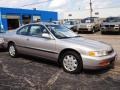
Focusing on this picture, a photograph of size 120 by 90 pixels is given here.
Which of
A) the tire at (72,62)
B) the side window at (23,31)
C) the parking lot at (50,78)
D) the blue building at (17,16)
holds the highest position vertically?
the blue building at (17,16)

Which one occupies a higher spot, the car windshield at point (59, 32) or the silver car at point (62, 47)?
the car windshield at point (59, 32)

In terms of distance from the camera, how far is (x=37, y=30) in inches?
289

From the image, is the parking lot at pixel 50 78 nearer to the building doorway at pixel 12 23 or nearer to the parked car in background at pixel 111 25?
the parked car in background at pixel 111 25

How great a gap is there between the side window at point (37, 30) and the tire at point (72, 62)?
126 cm

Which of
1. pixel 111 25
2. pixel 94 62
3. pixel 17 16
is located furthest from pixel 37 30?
pixel 17 16

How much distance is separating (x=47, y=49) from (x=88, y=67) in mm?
1569

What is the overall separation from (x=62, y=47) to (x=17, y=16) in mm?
31230

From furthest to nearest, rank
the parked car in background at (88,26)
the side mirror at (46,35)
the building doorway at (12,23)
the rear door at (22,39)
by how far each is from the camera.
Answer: the building doorway at (12,23)
the parked car in background at (88,26)
the rear door at (22,39)
the side mirror at (46,35)

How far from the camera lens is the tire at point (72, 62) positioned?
600 centimetres

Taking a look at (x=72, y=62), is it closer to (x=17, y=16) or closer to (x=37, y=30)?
(x=37, y=30)

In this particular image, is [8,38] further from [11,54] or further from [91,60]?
[91,60]

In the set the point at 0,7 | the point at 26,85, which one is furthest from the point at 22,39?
the point at 0,7

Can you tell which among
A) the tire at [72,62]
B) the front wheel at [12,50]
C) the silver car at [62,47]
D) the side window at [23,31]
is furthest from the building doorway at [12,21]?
the tire at [72,62]

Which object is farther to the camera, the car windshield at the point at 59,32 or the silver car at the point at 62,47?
the car windshield at the point at 59,32
